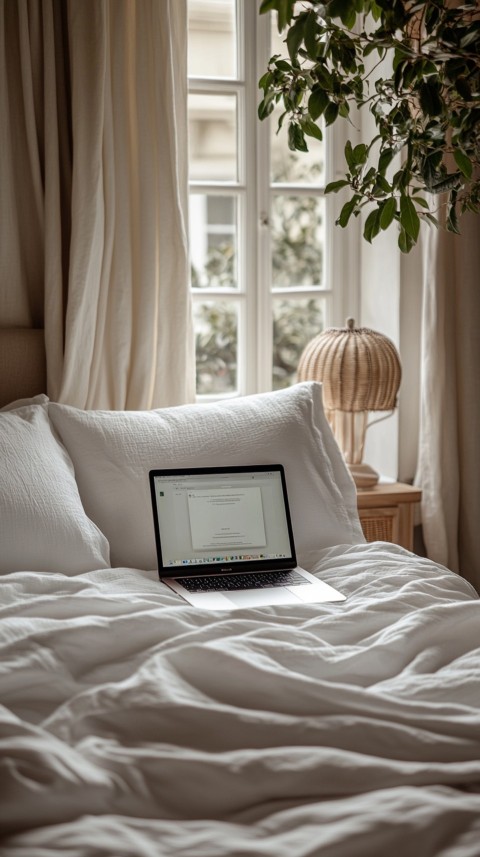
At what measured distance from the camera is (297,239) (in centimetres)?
304

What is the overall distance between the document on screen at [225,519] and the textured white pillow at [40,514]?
204mm

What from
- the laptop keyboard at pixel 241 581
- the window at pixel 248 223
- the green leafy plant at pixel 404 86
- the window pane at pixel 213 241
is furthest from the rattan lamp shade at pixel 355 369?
the green leafy plant at pixel 404 86

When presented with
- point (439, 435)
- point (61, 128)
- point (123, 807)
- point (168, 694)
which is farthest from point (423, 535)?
point (123, 807)

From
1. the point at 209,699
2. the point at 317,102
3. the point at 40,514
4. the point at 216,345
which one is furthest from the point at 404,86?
the point at 216,345

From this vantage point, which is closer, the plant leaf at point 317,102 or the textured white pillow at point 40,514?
the plant leaf at point 317,102

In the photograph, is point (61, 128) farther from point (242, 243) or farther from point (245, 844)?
point (245, 844)

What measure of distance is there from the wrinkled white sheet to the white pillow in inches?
15.9

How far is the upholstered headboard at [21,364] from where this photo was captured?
244 cm

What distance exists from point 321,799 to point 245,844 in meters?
0.14

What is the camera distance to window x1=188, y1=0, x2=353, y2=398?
9.43 ft

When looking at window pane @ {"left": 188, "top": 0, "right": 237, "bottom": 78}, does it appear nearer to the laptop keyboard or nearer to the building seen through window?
the building seen through window

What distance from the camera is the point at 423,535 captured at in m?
2.94

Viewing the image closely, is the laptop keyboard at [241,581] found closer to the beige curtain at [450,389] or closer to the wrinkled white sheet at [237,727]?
the wrinkled white sheet at [237,727]

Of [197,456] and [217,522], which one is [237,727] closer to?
[217,522]
